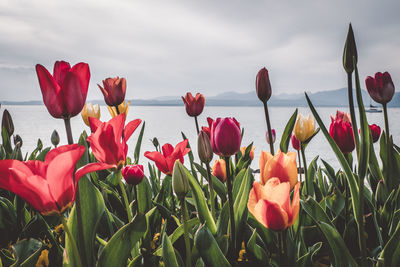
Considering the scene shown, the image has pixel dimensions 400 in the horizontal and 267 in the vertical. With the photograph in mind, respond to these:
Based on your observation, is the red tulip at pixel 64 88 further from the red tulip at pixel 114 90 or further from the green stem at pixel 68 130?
the red tulip at pixel 114 90

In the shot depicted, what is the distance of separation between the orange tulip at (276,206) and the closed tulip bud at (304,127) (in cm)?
49

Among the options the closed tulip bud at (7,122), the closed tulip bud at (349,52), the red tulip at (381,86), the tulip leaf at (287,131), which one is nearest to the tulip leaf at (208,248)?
the closed tulip bud at (349,52)

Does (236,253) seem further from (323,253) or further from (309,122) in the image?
(309,122)

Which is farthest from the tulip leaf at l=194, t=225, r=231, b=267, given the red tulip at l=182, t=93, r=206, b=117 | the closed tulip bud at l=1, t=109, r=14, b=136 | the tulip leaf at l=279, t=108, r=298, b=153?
the closed tulip bud at l=1, t=109, r=14, b=136

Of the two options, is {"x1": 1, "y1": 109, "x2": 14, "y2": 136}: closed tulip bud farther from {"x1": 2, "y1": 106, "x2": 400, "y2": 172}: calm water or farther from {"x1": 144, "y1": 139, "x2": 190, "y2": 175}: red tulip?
{"x1": 144, "y1": 139, "x2": 190, "y2": 175}: red tulip

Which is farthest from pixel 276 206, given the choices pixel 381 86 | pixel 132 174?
pixel 381 86

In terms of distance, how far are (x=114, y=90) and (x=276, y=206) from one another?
75cm

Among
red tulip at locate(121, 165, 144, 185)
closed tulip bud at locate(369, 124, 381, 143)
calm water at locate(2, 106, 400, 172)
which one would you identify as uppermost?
closed tulip bud at locate(369, 124, 381, 143)

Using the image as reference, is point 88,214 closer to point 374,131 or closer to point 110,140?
point 110,140

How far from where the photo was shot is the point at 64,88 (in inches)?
18.8

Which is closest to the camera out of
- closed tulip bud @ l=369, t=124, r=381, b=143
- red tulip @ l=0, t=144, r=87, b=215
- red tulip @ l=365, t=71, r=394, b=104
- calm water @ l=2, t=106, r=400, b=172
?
red tulip @ l=0, t=144, r=87, b=215

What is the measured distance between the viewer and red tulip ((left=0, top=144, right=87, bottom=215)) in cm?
38

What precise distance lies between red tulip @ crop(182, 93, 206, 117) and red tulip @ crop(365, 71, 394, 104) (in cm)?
59

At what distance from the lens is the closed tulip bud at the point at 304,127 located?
3.14 ft
